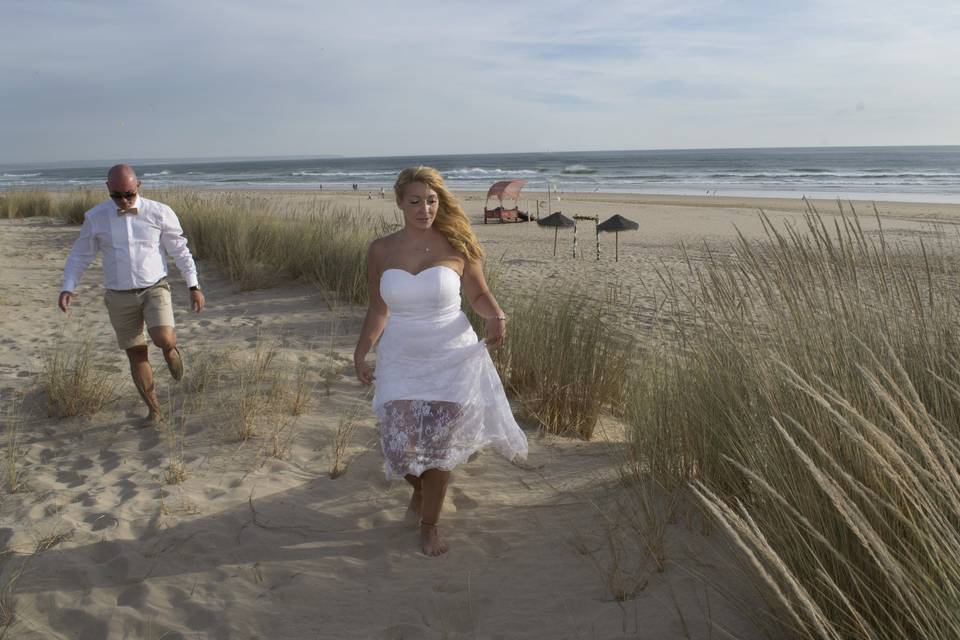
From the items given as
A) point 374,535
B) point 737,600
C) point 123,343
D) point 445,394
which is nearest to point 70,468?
point 123,343

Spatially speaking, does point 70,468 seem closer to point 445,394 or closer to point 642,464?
point 445,394

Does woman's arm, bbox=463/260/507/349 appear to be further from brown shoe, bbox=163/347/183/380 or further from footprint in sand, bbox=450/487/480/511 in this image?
brown shoe, bbox=163/347/183/380

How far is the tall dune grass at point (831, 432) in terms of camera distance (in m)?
1.75

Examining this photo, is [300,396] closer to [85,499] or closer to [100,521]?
[85,499]

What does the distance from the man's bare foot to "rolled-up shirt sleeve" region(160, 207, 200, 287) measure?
249 cm

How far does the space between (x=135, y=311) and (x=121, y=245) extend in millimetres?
425

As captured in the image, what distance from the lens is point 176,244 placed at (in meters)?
4.83

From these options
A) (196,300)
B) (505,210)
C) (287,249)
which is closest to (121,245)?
(196,300)

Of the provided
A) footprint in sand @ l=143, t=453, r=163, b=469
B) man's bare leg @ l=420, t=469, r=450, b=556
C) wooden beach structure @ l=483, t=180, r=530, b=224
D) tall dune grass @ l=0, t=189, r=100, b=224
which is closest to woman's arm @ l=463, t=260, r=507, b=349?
man's bare leg @ l=420, t=469, r=450, b=556

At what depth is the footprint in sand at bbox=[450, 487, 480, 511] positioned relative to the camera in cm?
374

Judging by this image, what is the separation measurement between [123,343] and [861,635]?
14.2 feet

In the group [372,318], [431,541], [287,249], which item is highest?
[372,318]

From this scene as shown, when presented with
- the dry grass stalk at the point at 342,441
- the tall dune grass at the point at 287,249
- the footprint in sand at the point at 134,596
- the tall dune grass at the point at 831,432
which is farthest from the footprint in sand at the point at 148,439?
the tall dune grass at the point at 287,249

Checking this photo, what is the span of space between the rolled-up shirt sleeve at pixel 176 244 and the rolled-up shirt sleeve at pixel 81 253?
41 centimetres
